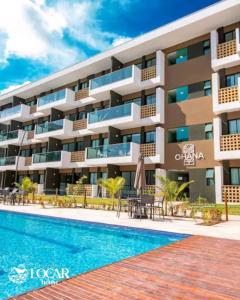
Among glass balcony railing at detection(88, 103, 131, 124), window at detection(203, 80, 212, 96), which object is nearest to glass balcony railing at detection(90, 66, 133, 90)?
glass balcony railing at detection(88, 103, 131, 124)

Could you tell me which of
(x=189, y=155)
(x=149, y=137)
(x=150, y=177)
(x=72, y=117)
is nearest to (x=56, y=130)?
(x=72, y=117)

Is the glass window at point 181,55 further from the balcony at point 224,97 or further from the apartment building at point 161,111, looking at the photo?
the balcony at point 224,97

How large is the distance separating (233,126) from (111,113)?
1060 cm

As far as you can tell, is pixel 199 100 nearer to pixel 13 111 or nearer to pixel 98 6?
pixel 98 6

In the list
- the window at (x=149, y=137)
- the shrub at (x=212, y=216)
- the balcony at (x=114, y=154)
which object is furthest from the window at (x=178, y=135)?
the shrub at (x=212, y=216)

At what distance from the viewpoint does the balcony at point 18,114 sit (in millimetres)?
35031

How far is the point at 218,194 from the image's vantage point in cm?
1862

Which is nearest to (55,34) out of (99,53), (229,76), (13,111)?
(99,53)

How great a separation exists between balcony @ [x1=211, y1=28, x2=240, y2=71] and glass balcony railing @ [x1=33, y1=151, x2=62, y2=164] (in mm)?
17517

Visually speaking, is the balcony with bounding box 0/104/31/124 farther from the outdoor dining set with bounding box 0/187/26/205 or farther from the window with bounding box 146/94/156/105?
the window with bounding box 146/94/156/105

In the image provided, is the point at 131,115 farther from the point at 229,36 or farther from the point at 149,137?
the point at 229,36

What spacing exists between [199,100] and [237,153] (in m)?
5.71

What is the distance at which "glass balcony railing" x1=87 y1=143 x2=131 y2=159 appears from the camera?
22.9m

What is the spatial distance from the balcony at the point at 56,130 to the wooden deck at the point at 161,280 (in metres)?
24.0
